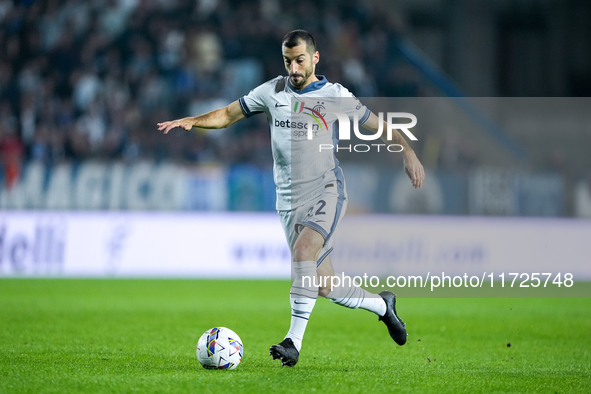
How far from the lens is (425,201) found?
1471 cm

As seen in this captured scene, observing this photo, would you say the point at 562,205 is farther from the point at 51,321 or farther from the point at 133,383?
the point at 133,383

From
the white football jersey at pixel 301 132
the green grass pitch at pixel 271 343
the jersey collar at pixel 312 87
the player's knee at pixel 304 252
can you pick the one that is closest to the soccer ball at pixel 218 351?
the green grass pitch at pixel 271 343

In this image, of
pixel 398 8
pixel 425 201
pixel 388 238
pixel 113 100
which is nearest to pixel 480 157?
→ pixel 425 201

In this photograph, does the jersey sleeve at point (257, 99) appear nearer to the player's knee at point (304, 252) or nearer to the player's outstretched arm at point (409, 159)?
the player's outstretched arm at point (409, 159)

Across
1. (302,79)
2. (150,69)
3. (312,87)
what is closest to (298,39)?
(302,79)

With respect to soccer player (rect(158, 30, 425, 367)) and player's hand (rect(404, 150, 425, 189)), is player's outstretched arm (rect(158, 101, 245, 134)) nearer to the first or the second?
soccer player (rect(158, 30, 425, 367))

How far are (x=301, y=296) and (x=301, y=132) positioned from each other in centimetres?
123

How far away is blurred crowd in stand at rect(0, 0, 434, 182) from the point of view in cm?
1518

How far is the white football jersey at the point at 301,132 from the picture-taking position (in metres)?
5.81

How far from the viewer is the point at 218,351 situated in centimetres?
538

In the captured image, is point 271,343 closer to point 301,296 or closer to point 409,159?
point 301,296

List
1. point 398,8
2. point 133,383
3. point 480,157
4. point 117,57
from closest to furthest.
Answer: point 133,383
point 480,157
point 117,57
point 398,8

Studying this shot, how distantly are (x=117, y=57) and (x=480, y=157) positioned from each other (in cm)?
805

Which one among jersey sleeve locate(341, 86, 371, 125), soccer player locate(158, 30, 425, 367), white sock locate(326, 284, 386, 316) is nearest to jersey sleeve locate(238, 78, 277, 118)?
soccer player locate(158, 30, 425, 367)
